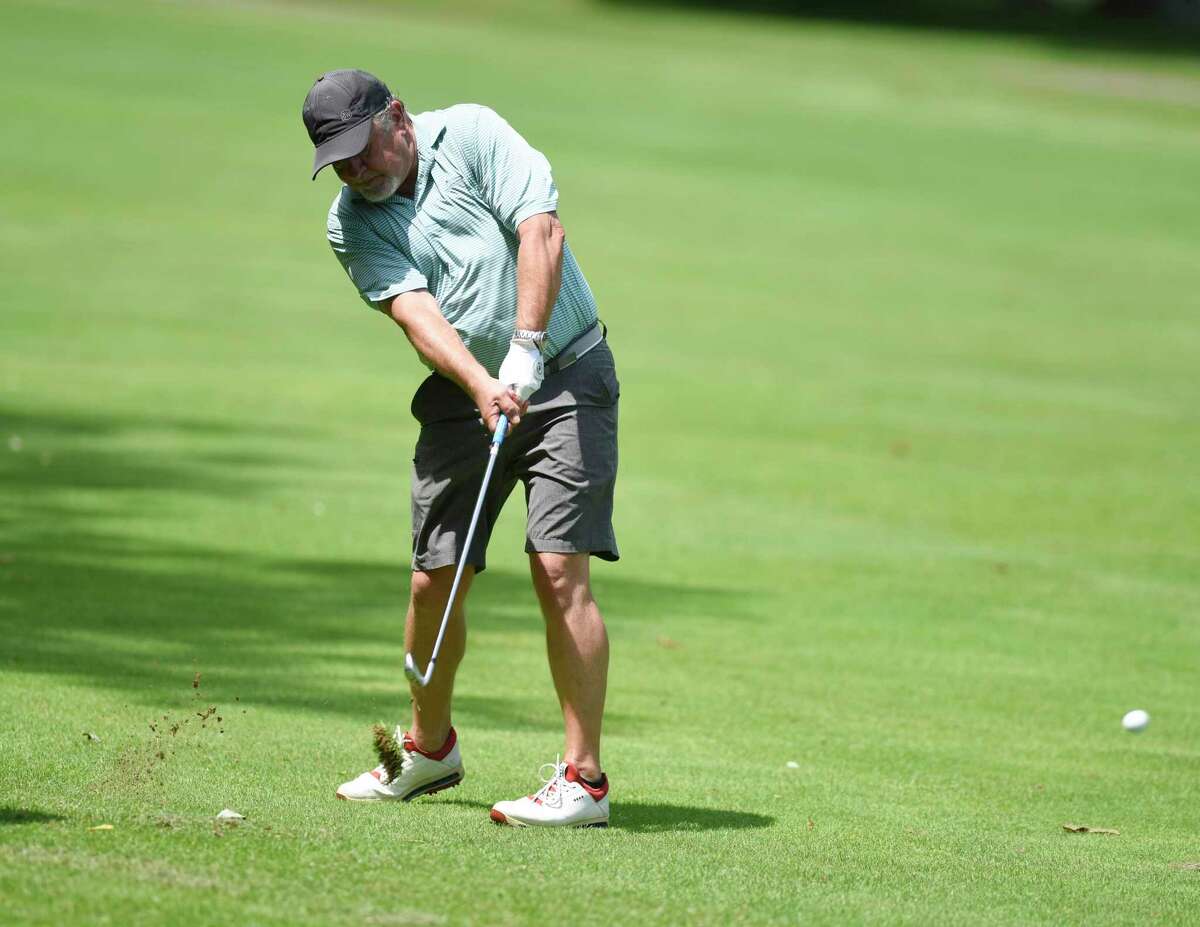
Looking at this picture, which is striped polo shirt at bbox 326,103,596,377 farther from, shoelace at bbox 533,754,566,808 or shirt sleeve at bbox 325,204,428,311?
shoelace at bbox 533,754,566,808

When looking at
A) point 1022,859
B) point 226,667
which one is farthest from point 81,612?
point 1022,859

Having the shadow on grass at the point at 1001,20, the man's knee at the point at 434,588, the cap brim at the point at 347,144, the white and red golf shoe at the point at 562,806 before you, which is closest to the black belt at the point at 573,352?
the man's knee at the point at 434,588

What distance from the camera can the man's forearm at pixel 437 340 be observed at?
5859 millimetres

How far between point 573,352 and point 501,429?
1.42 feet

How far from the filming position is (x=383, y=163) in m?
5.95

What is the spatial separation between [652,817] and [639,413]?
421 inches

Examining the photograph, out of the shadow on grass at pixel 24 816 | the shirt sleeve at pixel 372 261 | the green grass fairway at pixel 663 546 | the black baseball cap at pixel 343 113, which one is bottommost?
the green grass fairway at pixel 663 546

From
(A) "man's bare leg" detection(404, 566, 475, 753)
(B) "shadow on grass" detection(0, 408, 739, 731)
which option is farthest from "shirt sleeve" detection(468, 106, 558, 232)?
(B) "shadow on grass" detection(0, 408, 739, 731)

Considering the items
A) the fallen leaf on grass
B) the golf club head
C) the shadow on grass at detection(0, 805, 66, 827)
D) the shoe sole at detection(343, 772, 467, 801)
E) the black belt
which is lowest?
the fallen leaf on grass

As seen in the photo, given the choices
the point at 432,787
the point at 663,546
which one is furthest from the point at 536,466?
the point at 663,546

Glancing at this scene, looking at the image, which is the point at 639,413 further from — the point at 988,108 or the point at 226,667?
the point at 988,108

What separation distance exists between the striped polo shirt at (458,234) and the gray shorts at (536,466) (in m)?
0.17

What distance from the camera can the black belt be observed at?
20.1 feet

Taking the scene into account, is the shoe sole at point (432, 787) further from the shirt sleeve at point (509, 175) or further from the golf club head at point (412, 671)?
the shirt sleeve at point (509, 175)
